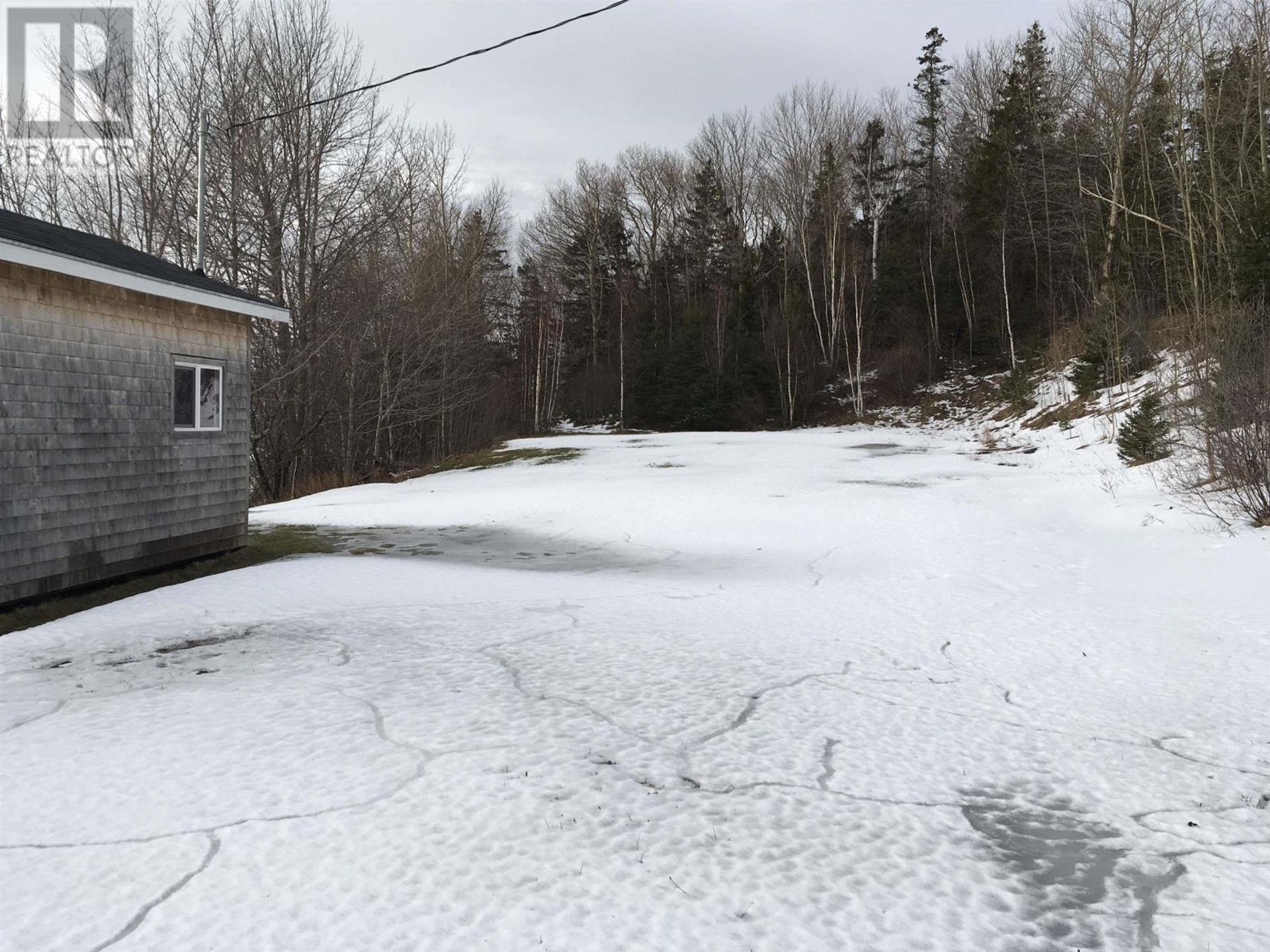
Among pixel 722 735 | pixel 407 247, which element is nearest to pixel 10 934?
pixel 722 735

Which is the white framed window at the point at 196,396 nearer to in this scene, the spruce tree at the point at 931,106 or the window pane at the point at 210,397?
the window pane at the point at 210,397

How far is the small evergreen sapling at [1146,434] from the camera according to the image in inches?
469

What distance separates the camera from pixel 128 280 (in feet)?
25.2

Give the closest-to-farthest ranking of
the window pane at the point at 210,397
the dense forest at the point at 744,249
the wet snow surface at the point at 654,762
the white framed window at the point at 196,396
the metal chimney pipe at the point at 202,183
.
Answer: the wet snow surface at the point at 654,762 < the white framed window at the point at 196,396 < the window pane at the point at 210,397 < the metal chimney pipe at the point at 202,183 < the dense forest at the point at 744,249

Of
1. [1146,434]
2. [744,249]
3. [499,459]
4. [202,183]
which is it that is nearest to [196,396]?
[202,183]

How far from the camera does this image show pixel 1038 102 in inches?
1272

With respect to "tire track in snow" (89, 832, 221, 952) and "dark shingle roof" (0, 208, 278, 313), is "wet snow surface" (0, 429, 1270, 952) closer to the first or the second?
"tire track in snow" (89, 832, 221, 952)

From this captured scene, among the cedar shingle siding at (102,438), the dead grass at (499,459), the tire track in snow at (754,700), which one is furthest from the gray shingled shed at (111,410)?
the dead grass at (499,459)

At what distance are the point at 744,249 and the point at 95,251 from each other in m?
32.5

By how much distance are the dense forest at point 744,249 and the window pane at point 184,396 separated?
406 inches

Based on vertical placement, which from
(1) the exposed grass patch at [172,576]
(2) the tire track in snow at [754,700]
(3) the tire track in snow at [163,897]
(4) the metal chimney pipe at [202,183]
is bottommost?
(3) the tire track in snow at [163,897]

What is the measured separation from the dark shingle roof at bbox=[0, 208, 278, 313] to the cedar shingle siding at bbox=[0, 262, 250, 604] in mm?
252

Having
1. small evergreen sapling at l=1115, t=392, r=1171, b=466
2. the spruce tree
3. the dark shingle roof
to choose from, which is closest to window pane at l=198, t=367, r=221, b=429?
the dark shingle roof

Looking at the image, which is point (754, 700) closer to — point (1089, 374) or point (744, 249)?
point (1089, 374)
